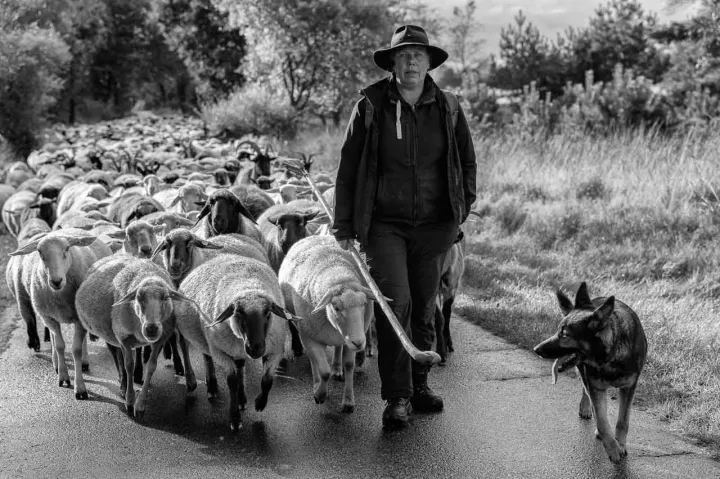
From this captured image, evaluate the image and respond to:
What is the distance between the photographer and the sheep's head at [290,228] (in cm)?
848

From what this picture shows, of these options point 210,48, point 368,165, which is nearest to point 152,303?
point 368,165

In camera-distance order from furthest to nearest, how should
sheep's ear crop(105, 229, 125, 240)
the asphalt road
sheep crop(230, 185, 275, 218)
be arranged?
sheep crop(230, 185, 275, 218), sheep's ear crop(105, 229, 125, 240), the asphalt road

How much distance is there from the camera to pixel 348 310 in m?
5.86

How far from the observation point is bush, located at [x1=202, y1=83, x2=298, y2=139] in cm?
2941

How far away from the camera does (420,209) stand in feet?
18.4

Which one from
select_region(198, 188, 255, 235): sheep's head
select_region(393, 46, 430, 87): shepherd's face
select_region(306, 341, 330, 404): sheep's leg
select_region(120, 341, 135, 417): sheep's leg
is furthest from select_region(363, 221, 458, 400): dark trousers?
select_region(198, 188, 255, 235): sheep's head

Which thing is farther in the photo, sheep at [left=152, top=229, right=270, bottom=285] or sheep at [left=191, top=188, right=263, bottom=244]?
sheep at [left=191, top=188, right=263, bottom=244]

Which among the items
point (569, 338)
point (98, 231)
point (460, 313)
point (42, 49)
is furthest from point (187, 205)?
point (42, 49)

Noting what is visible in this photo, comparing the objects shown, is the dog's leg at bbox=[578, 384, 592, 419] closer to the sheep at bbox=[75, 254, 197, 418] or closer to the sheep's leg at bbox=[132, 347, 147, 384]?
the sheep at bbox=[75, 254, 197, 418]

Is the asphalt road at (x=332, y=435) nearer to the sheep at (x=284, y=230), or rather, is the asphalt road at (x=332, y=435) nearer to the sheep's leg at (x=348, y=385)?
the sheep's leg at (x=348, y=385)

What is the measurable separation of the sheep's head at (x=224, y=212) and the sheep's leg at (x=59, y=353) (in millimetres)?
2170

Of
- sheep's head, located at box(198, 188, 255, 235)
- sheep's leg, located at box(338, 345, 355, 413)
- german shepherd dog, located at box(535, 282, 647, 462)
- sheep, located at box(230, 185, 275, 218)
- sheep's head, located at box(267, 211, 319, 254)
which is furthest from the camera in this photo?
sheep, located at box(230, 185, 275, 218)

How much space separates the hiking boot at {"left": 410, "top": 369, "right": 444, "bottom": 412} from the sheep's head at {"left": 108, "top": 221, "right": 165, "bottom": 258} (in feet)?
11.2

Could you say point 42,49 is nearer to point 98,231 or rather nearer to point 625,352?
point 98,231
